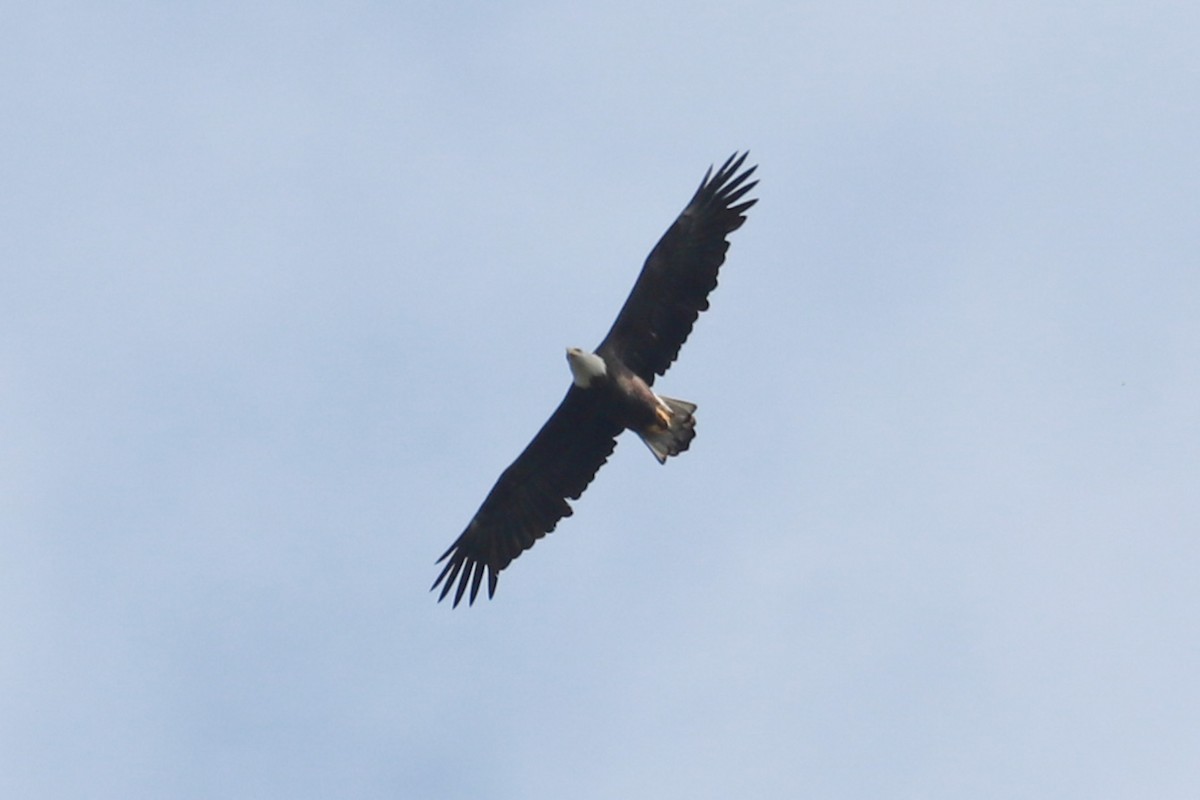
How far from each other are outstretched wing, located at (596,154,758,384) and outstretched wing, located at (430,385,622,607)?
0.72 meters

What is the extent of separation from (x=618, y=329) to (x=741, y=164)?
2.26 metres

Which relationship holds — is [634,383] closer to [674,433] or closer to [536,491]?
[674,433]

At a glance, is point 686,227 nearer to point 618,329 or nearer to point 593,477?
point 618,329

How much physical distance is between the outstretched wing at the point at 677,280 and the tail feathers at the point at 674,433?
618 millimetres

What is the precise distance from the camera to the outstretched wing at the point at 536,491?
959 inches

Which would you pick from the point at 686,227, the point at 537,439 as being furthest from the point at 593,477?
the point at 686,227

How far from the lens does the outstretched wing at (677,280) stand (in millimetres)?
23531

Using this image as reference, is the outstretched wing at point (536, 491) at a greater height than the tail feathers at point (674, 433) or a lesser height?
greater

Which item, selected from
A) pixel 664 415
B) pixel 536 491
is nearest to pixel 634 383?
pixel 664 415

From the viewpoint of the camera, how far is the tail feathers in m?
24.2

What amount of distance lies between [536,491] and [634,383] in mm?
1991

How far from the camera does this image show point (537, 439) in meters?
24.4

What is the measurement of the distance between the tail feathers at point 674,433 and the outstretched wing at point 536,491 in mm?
420

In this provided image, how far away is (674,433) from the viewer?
24297mm
